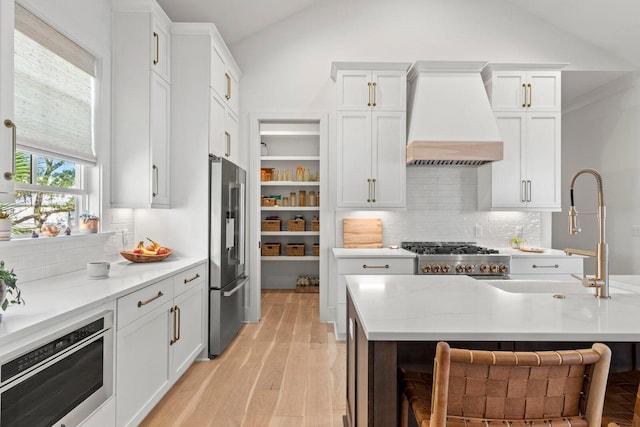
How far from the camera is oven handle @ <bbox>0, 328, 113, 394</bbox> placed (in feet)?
4.33

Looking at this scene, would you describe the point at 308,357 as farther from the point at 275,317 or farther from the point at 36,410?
the point at 36,410

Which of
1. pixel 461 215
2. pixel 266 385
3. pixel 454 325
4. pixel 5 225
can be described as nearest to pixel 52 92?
pixel 5 225

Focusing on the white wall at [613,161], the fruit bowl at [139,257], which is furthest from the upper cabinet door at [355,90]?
the white wall at [613,161]

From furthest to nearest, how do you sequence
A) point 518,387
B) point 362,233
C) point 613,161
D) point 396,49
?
point 613,161
point 396,49
point 362,233
point 518,387

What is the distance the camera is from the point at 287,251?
6.36m

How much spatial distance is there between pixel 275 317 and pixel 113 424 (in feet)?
9.49

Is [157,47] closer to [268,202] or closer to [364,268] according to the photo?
[364,268]

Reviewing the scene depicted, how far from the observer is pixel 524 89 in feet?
13.6

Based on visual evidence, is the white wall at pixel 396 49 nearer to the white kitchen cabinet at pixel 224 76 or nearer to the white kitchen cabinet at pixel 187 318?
the white kitchen cabinet at pixel 224 76

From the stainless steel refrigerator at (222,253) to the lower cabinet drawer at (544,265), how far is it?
2720mm

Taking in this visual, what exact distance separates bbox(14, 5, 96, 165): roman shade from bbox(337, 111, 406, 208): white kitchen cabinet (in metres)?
2.27

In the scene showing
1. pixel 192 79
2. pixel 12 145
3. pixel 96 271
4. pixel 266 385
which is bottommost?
pixel 266 385

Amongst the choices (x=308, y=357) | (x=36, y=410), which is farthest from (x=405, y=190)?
(x=36, y=410)

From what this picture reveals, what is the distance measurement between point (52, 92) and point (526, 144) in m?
4.13
